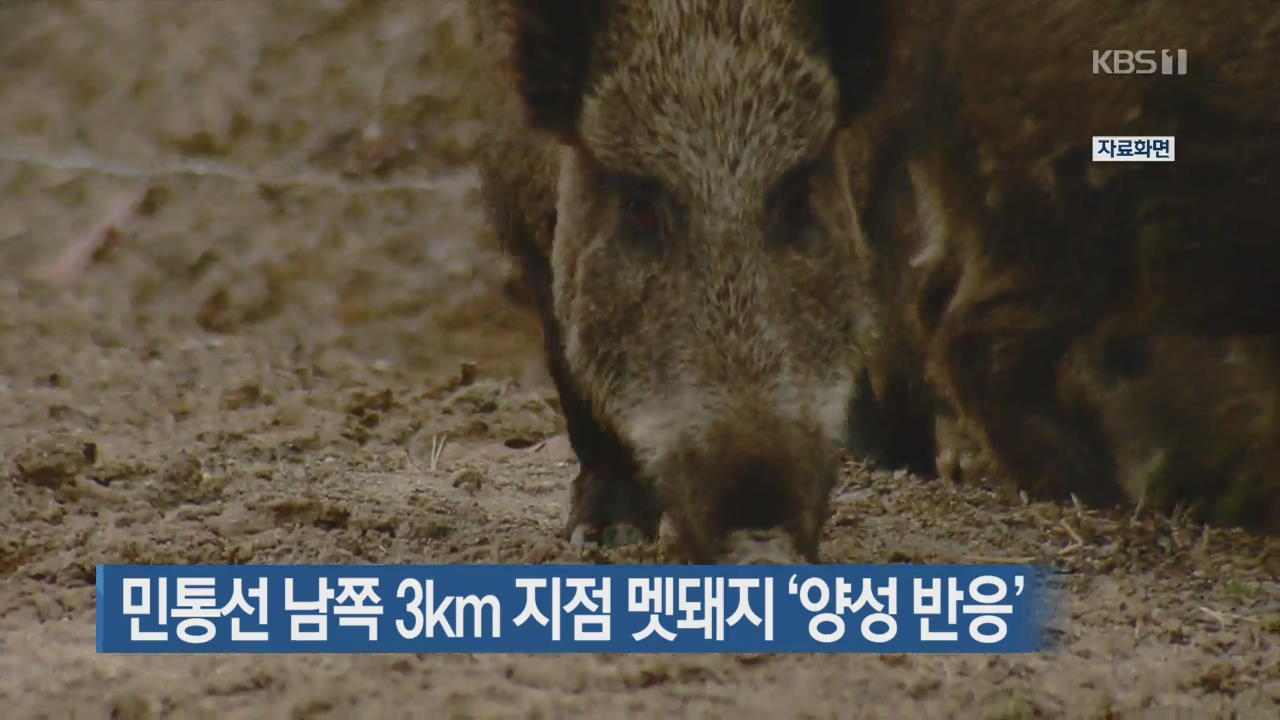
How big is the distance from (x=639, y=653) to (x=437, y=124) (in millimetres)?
3231

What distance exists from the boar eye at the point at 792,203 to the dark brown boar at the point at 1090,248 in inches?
11.4

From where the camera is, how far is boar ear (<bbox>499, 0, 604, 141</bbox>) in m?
2.82

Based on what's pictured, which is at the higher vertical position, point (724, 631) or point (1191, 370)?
point (1191, 370)

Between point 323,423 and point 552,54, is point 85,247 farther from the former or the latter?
point 552,54

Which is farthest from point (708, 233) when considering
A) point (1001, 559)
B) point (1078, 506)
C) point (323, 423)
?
point (323, 423)

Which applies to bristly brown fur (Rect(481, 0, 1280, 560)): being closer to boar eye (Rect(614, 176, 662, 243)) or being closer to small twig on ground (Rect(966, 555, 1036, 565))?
boar eye (Rect(614, 176, 662, 243))

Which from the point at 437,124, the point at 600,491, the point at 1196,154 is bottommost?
the point at 600,491

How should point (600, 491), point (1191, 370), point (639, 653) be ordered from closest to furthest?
point (639, 653)
point (600, 491)
point (1191, 370)

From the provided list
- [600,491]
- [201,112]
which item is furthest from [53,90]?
[600,491]

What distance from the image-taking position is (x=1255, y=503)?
138 inches

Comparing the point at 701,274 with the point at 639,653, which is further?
the point at 701,274

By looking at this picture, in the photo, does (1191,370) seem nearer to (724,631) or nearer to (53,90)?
(724,631)
